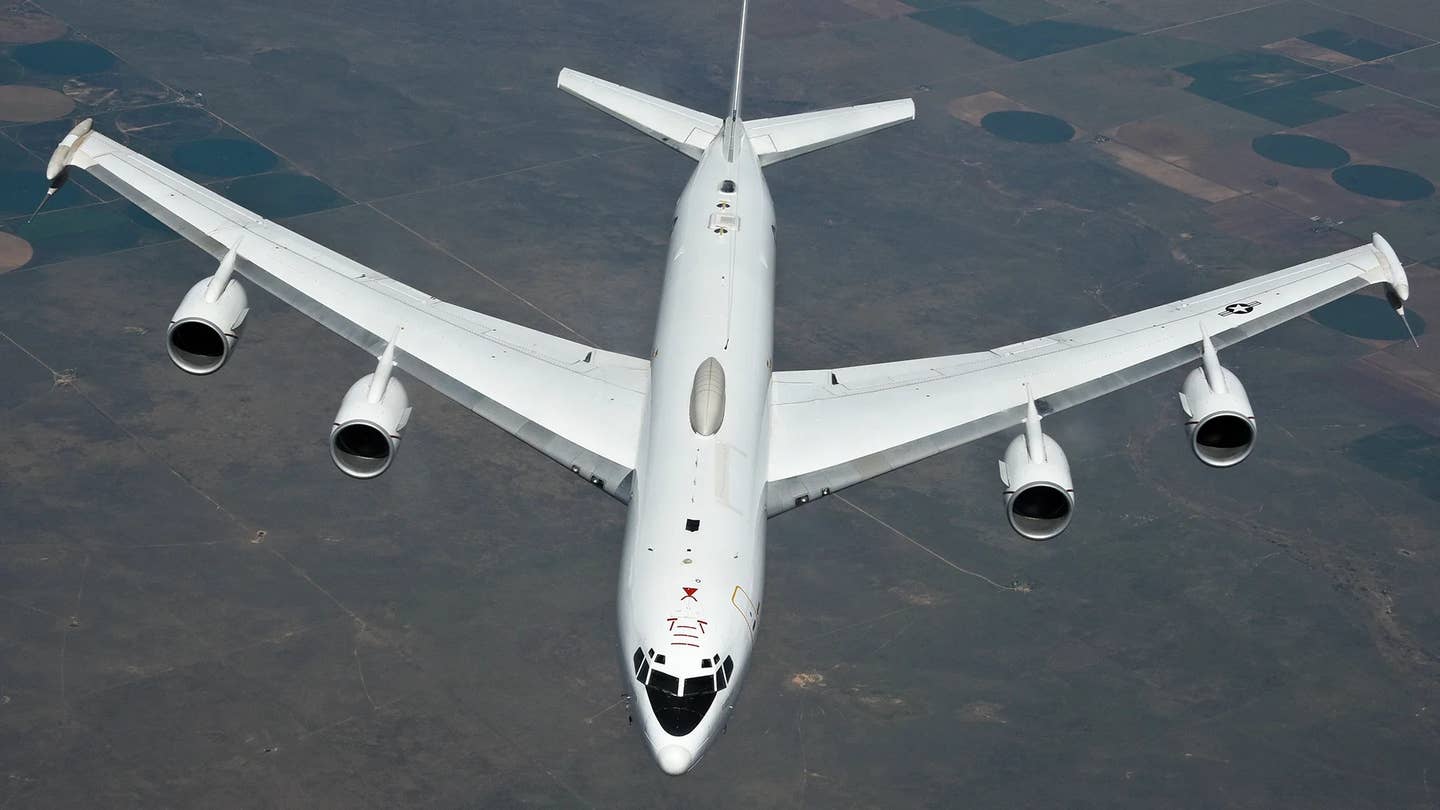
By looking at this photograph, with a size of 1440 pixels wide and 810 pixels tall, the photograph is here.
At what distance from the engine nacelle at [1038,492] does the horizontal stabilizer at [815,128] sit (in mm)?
13609

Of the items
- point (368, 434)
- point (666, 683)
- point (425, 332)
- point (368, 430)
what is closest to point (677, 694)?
point (666, 683)

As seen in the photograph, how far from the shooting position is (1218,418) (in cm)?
3350

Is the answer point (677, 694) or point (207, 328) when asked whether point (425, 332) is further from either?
point (677, 694)

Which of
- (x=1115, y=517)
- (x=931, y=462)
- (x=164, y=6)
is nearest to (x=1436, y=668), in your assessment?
(x=1115, y=517)

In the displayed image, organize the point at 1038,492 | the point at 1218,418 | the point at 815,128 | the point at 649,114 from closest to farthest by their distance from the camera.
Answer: the point at 1038,492 < the point at 1218,418 < the point at 815,128 < the point at 649,114

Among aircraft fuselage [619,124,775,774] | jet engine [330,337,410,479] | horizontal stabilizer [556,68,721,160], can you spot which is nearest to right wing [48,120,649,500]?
aircraft fuselage [619,124,775,774]

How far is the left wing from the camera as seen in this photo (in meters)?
34.2

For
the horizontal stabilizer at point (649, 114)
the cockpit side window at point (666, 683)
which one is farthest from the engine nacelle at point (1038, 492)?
the horizontal stabilizer at point (649, 114)

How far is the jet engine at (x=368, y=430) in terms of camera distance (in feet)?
106

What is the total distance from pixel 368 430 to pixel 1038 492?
13720 millimetres

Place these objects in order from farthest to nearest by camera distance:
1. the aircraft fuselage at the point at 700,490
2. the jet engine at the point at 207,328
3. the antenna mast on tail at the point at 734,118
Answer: the antenna mast on tail at the point at 734,118, the jet engine at the point at 207,328, the aircraft fuselage at the point at 700,490

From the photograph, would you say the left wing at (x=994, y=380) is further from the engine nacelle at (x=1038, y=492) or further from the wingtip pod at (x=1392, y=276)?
the engine nacelle at (x=1038, y=492)

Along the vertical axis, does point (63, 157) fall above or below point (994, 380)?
below

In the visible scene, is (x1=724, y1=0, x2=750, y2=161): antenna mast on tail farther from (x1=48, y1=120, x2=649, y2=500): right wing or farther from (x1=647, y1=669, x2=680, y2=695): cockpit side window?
(x1=647, y1=669, x2=680, y2=695): cockpit side window
